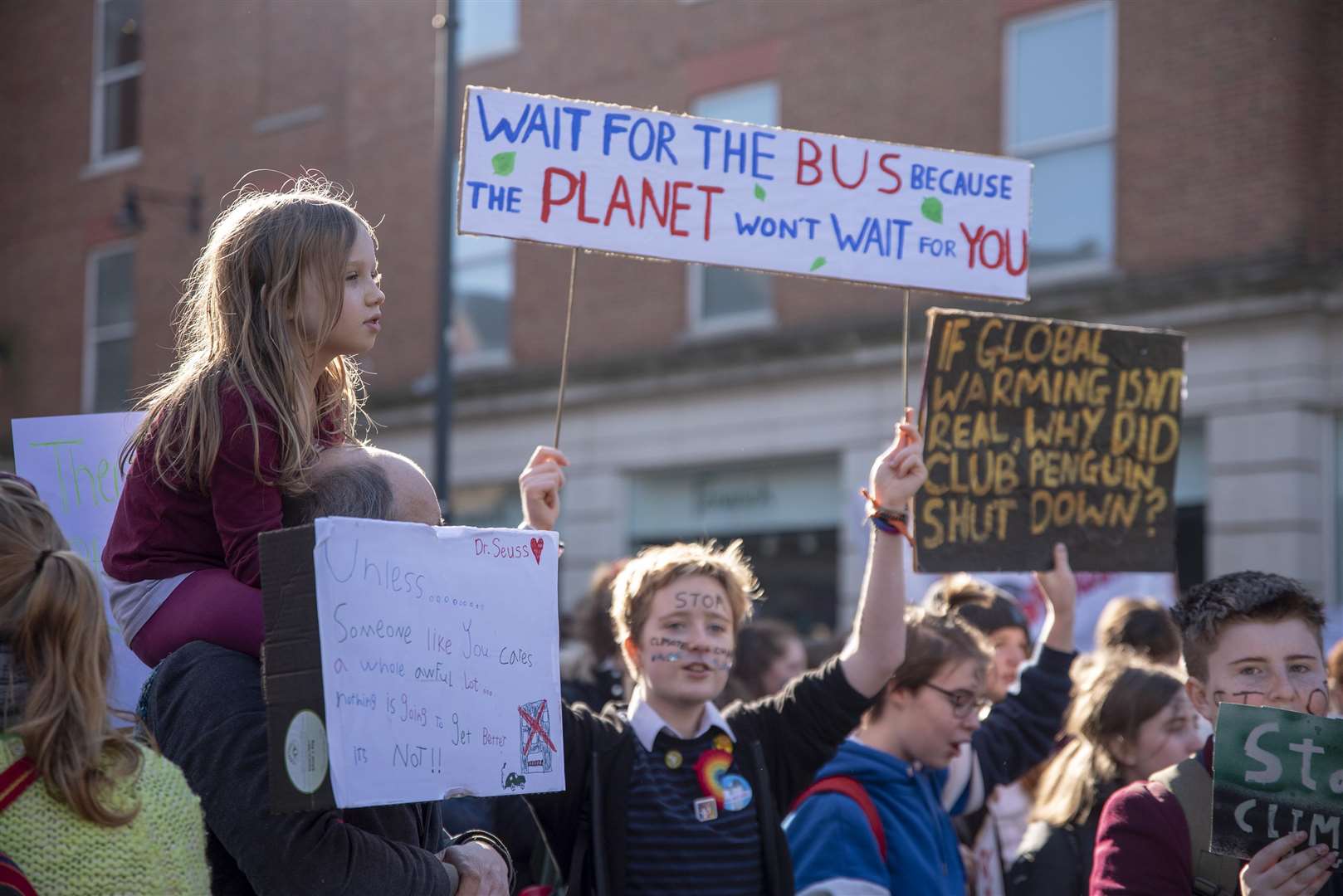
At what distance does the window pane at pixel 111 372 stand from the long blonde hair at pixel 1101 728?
15811 mm

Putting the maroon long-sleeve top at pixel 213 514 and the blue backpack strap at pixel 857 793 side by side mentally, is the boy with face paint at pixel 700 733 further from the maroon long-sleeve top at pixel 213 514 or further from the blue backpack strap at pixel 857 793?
the maroon long-sleeve top at pixel 213 514

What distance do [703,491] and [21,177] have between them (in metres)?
10.8

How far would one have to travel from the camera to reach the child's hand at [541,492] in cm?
328

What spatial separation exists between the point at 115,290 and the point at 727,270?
908 cm

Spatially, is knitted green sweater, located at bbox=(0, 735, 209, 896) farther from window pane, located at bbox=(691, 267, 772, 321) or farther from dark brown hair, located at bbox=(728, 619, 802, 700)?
window pane, located at bbox=(691, 267, 772, 321)

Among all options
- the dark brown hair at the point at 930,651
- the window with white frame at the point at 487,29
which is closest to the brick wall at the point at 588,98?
the window with white frame at the point at 487,29

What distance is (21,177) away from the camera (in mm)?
19562

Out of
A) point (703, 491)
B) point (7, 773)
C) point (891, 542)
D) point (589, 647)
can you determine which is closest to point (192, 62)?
point (703, 491)

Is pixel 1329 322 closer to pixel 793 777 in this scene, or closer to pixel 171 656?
pixel 793 777

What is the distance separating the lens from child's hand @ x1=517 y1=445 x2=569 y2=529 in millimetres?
3279

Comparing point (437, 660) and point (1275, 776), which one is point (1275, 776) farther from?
point (437, 660)

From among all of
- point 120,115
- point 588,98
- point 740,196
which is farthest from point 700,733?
point 120,115

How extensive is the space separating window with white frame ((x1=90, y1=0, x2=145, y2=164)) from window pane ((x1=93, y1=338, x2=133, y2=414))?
219 cm

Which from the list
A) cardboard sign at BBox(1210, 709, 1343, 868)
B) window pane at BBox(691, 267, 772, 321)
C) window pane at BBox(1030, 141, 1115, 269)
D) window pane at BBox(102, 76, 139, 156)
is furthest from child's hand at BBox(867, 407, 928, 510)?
window pane at BBox(102, 76, 139, 156)
